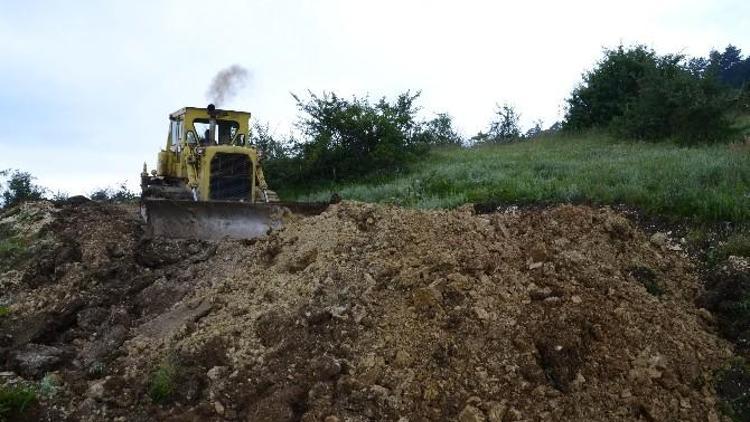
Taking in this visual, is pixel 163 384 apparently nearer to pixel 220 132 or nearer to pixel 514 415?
pixel 514 415

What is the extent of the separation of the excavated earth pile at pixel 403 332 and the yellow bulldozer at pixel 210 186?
1.86 meters

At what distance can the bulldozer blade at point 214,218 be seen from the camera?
8852 millimetres

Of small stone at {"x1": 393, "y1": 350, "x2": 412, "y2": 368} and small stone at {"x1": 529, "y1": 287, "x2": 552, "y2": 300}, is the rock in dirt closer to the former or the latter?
small stone at {"x1": 393, "y1": 350, "x2": 412, "y2": 368}

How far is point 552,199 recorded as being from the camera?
29.5 feet

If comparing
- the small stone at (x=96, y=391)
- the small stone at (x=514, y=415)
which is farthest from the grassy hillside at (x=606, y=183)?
the small stone at (x=96, y=391)

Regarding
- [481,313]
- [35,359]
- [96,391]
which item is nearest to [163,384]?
[96,391]

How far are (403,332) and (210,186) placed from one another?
20.1 feet

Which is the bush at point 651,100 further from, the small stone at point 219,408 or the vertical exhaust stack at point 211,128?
the small stone at point 219,408

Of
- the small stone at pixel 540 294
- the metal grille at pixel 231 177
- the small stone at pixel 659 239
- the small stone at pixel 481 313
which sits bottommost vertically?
the small stone at pixel 481 313

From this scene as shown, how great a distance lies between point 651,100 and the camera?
1741 cm

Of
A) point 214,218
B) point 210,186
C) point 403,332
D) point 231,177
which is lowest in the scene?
point 403,332

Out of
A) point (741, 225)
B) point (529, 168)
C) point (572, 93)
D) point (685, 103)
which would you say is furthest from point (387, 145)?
point (741, 225)

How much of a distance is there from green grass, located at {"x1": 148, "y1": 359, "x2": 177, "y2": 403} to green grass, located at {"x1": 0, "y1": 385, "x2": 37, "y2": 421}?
2.55 ft

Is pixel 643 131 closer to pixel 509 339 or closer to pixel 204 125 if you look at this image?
pixel 204 125
